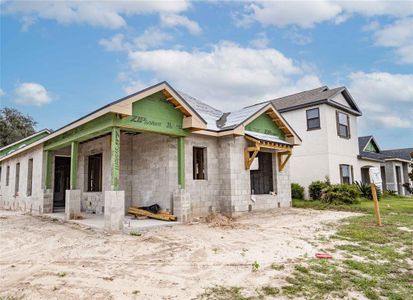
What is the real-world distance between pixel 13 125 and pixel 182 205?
35758 millimetres

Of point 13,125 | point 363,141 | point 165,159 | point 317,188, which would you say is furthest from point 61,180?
point 13,125

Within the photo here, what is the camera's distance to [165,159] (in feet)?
34.7

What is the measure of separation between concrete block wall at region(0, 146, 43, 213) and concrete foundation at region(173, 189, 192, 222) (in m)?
7.52

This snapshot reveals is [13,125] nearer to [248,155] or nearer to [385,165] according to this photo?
[248,155]

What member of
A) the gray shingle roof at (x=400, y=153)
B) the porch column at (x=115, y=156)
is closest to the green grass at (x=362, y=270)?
the porch column at (x=115, y=156)

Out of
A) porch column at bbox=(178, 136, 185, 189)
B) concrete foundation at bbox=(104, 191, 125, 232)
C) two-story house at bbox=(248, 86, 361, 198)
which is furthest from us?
two-story house at bbox=(248, 86, 361, 198)

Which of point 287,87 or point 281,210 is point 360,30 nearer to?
point 281,210

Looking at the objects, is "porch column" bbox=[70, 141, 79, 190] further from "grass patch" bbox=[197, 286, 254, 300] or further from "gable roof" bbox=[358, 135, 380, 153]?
"gable roof" bbox=[358, 135, 380, 153]

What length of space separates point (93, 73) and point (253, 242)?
14.2 metres

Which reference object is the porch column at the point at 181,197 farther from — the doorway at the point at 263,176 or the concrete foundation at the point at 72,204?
the doorway at the point at 263,176

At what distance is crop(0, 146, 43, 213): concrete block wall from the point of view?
14.1 meters

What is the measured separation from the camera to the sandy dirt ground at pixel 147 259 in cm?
417

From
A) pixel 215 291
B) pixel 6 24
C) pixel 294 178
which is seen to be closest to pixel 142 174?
pixel 215 291

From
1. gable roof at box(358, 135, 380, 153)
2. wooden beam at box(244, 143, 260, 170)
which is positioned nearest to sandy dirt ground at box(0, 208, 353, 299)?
wooden beam at box(244, 143, 260, 170)
